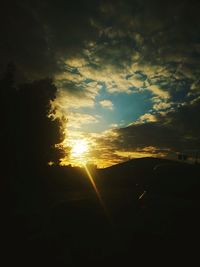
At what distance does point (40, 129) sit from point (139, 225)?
16.2 metres

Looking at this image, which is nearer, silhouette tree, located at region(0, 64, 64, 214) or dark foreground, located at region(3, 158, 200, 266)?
dark foreground, located at region(3, 158, 200, 266)

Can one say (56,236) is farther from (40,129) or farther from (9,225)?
(40,129)

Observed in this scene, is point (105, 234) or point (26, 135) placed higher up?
point (26, 135)

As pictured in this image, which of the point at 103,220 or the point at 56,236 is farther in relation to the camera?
the point at 103,220

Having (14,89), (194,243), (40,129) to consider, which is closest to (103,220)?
(194,243)

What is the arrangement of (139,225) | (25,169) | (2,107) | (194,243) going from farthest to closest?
(25,169) < (2,107) < (139,225) < (194,243)

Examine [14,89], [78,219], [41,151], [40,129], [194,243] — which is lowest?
[194,243]

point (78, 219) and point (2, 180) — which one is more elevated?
point (2, 180)

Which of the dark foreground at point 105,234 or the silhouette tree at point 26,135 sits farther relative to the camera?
the silhouette tree at point 26,135

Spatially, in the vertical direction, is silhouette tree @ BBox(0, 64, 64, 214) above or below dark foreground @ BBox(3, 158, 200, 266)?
above

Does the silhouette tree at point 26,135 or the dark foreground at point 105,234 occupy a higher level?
the silhouette tree at point 26,135

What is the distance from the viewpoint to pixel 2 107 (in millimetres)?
19781

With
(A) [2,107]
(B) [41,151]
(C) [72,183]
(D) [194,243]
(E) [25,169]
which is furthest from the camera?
(C) [72,183]

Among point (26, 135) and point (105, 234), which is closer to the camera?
point (105, 234)
